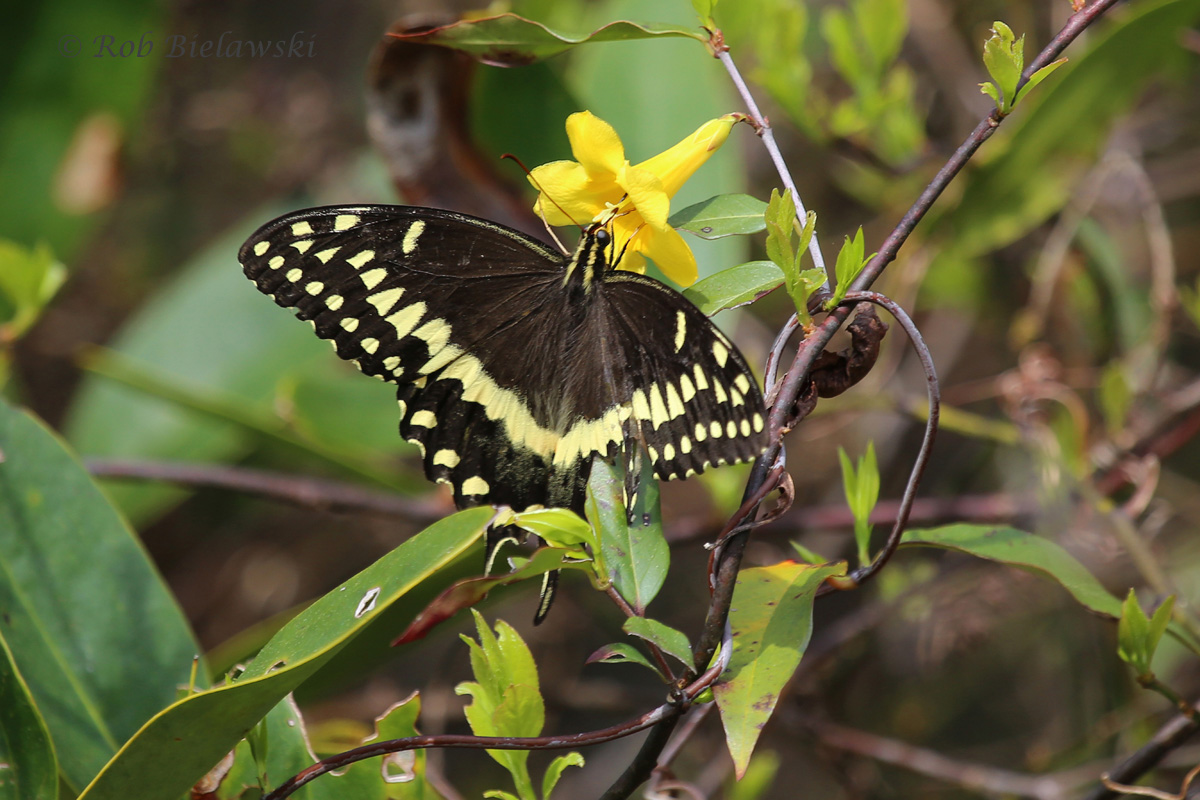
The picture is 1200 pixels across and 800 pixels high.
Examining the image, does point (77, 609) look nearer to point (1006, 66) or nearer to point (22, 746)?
point (22, 746)

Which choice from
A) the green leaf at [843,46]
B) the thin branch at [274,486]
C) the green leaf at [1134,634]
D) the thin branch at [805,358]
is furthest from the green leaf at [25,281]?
the green leaf at [1134,634]

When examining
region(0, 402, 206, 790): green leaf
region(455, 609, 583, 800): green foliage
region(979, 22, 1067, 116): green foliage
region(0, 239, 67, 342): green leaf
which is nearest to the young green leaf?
region(455, 609, 583, 800): green foliage

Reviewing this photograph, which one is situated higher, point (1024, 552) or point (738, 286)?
point (738, 286)

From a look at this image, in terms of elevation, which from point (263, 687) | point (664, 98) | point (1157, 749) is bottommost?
point (1157, 749)

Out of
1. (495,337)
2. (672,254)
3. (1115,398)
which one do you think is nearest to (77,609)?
(495,337)

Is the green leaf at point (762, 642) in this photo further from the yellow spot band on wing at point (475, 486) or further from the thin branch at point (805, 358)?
the yellow spot band on wing at point (475, 486)

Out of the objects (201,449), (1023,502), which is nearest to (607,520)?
(1023,502)

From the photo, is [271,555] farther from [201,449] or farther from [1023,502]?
[1023,502]
